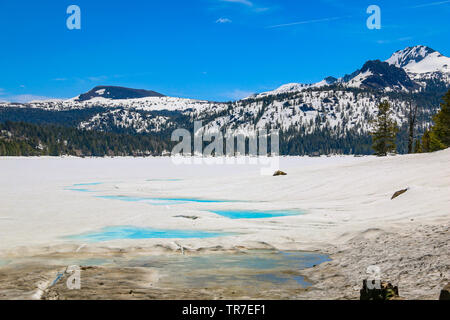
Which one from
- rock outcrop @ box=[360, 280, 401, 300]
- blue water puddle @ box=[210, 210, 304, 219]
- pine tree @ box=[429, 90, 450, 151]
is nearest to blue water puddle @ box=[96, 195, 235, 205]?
blue water puddle @ box=[210, 210, 304, 219]

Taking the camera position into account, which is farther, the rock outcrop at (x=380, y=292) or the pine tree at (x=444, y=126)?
the pine tree at (x=444, y=126)

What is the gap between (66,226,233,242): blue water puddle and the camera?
1727 centimetres

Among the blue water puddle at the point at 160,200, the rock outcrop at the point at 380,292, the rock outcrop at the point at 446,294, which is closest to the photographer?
the rock outcrop at the point at 446,294

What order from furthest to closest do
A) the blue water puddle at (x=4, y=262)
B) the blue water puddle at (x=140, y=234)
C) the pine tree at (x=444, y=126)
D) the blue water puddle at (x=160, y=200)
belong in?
the pine tree at (x=444, y=126) < the blue water puddle at (x=160, y=200) < the blue water puddle at (x=140, y=234) < the blue water puddle at (x=4, y=262)

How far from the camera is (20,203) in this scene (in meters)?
27.9

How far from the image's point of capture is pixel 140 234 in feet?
59.8

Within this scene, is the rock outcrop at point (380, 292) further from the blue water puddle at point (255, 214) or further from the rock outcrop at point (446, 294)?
the blue water puddle at point (255, 214)

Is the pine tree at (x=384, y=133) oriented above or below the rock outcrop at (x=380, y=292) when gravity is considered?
above

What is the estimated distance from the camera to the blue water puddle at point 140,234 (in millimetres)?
17266

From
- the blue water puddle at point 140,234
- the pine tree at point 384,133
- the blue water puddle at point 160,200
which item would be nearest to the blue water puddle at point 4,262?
the blue water puddle at point 140,234

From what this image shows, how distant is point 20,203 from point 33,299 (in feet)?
69.4

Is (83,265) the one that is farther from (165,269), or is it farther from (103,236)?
(103,236)
